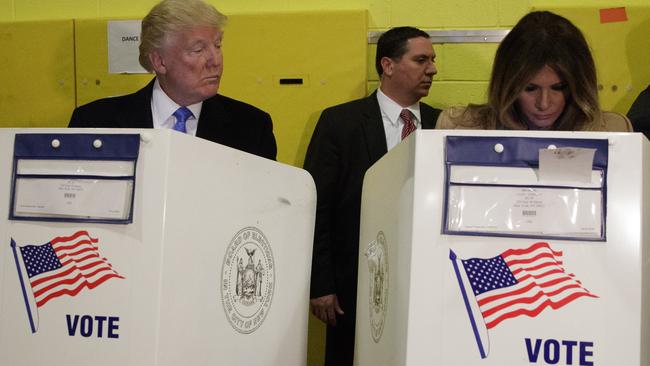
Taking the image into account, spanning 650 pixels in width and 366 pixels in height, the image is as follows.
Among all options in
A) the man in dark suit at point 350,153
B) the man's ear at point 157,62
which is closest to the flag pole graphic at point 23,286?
the man's ear at point 157,62

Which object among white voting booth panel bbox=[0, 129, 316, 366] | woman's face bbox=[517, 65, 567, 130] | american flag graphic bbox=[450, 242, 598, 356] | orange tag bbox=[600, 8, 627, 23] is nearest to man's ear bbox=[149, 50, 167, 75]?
white voting booth panel bbox=[0, 129, 316, 366]

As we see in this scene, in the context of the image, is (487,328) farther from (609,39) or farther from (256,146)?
(609,39)

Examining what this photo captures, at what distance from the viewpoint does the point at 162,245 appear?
1.26 m

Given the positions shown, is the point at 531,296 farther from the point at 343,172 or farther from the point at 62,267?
the point at 343,172

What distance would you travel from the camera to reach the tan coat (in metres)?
1.63

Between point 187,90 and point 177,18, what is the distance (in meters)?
0.19

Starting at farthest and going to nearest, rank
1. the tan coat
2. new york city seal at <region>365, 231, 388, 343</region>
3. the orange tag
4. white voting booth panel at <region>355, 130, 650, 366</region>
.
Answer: the orange tag, the tan coat, new york city seal at <region>365, 231, 388, 343</region>, white voting booth panel at <region>355, 130, 650, 366</region>

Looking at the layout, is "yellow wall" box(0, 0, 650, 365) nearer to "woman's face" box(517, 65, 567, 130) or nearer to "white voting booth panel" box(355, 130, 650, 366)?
"woman's face" box(517, 65, 567, 130)

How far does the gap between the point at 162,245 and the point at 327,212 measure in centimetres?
151

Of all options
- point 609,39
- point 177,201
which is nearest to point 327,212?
point 609,39

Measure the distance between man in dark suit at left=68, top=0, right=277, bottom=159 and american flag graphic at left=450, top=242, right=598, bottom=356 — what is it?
3.14ft

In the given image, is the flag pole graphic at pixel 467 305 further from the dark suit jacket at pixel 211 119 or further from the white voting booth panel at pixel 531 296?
→ the dark suit jacket at pixel 211 119

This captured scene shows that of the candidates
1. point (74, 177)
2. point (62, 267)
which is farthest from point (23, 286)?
point (74, 177)

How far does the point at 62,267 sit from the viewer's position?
4.34 ft
